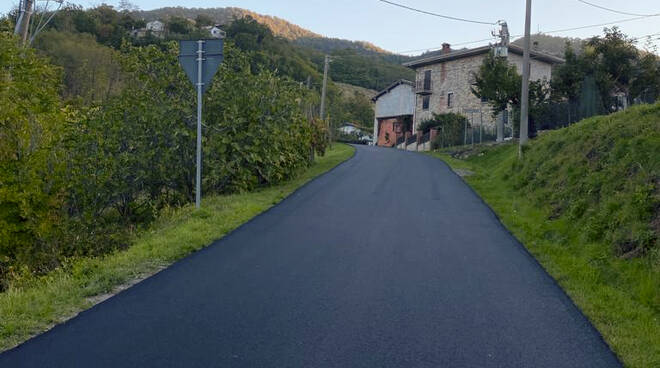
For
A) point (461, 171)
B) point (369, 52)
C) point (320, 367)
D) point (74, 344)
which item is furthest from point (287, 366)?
point (369, 52)

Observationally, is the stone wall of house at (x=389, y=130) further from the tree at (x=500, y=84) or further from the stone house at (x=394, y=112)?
the tree at (x=500, y=84)

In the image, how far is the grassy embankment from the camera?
622 centimetres

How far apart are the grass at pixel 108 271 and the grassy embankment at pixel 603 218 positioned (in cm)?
491

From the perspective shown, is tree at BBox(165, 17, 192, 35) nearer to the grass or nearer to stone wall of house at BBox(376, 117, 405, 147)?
stone wall of house at BBox(376, 117, 405, 147)

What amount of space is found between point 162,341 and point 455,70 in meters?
52.2

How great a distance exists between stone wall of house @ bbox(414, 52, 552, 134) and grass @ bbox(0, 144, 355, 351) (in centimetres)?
3753

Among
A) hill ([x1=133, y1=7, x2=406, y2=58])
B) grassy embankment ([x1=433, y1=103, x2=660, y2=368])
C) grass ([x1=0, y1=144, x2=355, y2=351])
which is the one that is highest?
hill ([x1=133, y1=7, x2=406, y2=58])

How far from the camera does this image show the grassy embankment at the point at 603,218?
6.22 metres

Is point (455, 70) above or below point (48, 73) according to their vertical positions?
above

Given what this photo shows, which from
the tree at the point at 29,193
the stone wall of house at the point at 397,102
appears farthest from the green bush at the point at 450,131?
the tree at the point at 29,193

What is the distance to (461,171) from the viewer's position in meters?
23.6

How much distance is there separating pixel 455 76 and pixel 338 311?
5074cm

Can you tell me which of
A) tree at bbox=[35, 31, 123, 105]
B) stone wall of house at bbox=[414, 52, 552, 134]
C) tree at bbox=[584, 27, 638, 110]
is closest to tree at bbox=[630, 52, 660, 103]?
tree at bbox=[584, 27, 638, 110]

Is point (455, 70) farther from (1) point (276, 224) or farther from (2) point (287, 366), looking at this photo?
(2) point (287, 366)
